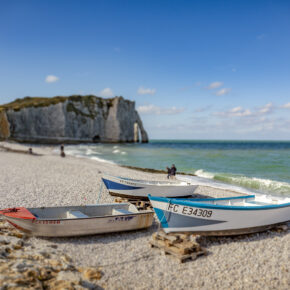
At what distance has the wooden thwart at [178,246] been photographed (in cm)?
843

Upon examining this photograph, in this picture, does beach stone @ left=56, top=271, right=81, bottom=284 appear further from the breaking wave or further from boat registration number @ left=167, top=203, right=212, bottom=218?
the breaking wave

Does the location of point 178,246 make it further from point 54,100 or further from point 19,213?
point 54,100

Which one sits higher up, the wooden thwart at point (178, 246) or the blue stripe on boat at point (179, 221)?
the blue stripe on boat at point (179, 221)

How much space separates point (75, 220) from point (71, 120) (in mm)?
99611

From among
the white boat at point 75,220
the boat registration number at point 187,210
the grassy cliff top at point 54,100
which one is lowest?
the white boat at point 75,220

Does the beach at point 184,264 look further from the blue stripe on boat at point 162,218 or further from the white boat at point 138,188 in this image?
the white boat at point 138,188

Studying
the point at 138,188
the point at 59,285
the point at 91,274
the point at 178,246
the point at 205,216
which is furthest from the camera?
the point at 138,188

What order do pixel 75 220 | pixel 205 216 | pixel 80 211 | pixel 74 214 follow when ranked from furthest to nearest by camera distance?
1. pixel 80 211
2. pixel 74 214
3. pixel 205 216
4. pixel 75 220

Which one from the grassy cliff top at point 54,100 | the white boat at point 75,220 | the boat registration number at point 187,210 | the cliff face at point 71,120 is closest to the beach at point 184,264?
the white boat at point 75,220

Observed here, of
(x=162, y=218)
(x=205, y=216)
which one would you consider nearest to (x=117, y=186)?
(x=162, y=218)

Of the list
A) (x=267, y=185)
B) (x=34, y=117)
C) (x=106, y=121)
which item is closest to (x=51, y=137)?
(x=34, y=117)

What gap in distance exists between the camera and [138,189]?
15.0 m

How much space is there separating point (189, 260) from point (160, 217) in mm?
2015

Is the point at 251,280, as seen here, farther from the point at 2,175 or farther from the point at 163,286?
the point at 2,175
